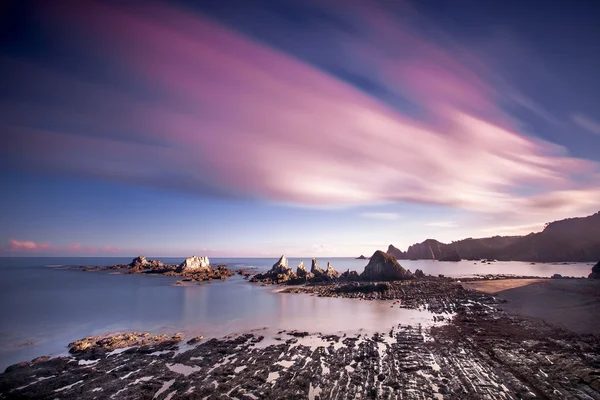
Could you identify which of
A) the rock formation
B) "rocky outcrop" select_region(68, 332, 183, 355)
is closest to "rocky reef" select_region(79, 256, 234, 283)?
the rock formation

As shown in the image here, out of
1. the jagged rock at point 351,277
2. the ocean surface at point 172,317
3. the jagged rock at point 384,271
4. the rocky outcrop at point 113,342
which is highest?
the jagged rock at point 384,271

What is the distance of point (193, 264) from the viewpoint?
105 metres

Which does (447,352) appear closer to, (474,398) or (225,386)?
(474,398)

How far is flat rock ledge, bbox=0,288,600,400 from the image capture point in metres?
13.8

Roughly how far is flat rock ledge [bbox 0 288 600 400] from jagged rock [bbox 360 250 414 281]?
39.9 m

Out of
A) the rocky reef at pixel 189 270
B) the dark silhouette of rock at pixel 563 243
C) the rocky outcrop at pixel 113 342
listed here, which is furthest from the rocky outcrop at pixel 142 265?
the dark silhouette of rock at pixel 563 243

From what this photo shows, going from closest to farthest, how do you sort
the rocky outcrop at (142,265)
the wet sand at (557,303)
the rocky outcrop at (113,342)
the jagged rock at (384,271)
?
1. the rocky outcrop at (113,342)
2. the wet sand at (557,303)
3. the jagged rock at (384,271)
4. the rocky outcrop at (142,265)

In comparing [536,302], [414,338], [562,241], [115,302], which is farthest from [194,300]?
[562,241]

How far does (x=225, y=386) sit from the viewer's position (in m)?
14.7

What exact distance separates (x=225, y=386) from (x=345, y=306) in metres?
26.3

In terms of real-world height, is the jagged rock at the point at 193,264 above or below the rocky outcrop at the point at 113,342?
above

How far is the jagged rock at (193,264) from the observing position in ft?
326

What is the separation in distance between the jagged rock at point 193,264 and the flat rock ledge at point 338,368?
81.5 meters

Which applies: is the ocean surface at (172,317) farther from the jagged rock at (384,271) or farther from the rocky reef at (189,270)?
the rocky reef at (189,270)
